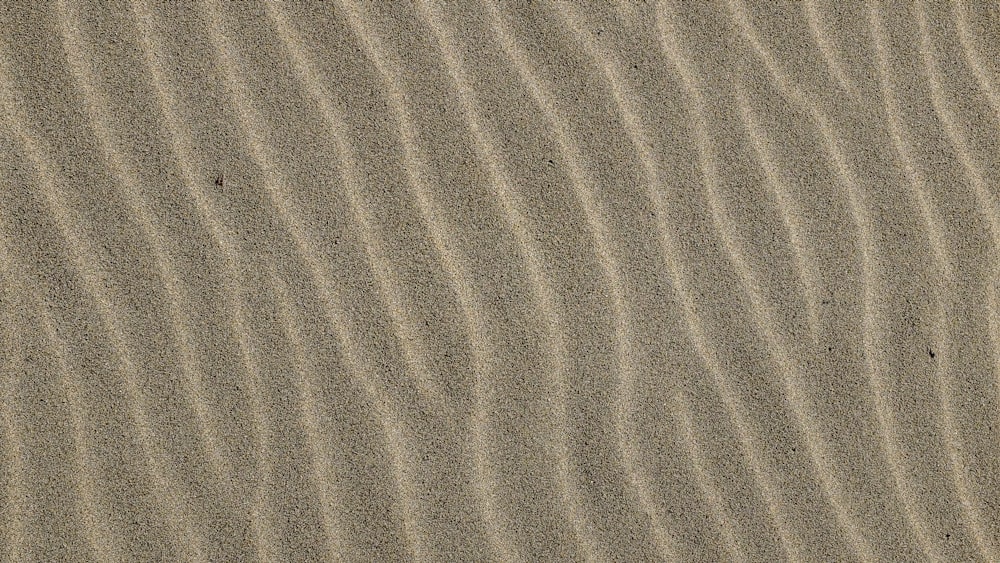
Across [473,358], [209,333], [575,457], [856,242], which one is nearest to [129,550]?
[209,333]

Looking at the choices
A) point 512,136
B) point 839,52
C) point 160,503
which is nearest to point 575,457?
point 512,136

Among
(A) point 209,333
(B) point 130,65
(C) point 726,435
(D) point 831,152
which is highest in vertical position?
(B) point 130,65

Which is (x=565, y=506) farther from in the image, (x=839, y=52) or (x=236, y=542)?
(x=839, y=52)

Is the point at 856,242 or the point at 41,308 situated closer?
the point at 41,308

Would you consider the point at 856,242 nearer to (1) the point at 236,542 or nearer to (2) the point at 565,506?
(2) the point at 565,506

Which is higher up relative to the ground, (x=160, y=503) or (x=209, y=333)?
(x=209, y=333)

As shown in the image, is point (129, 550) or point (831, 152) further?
point (831, 152)
